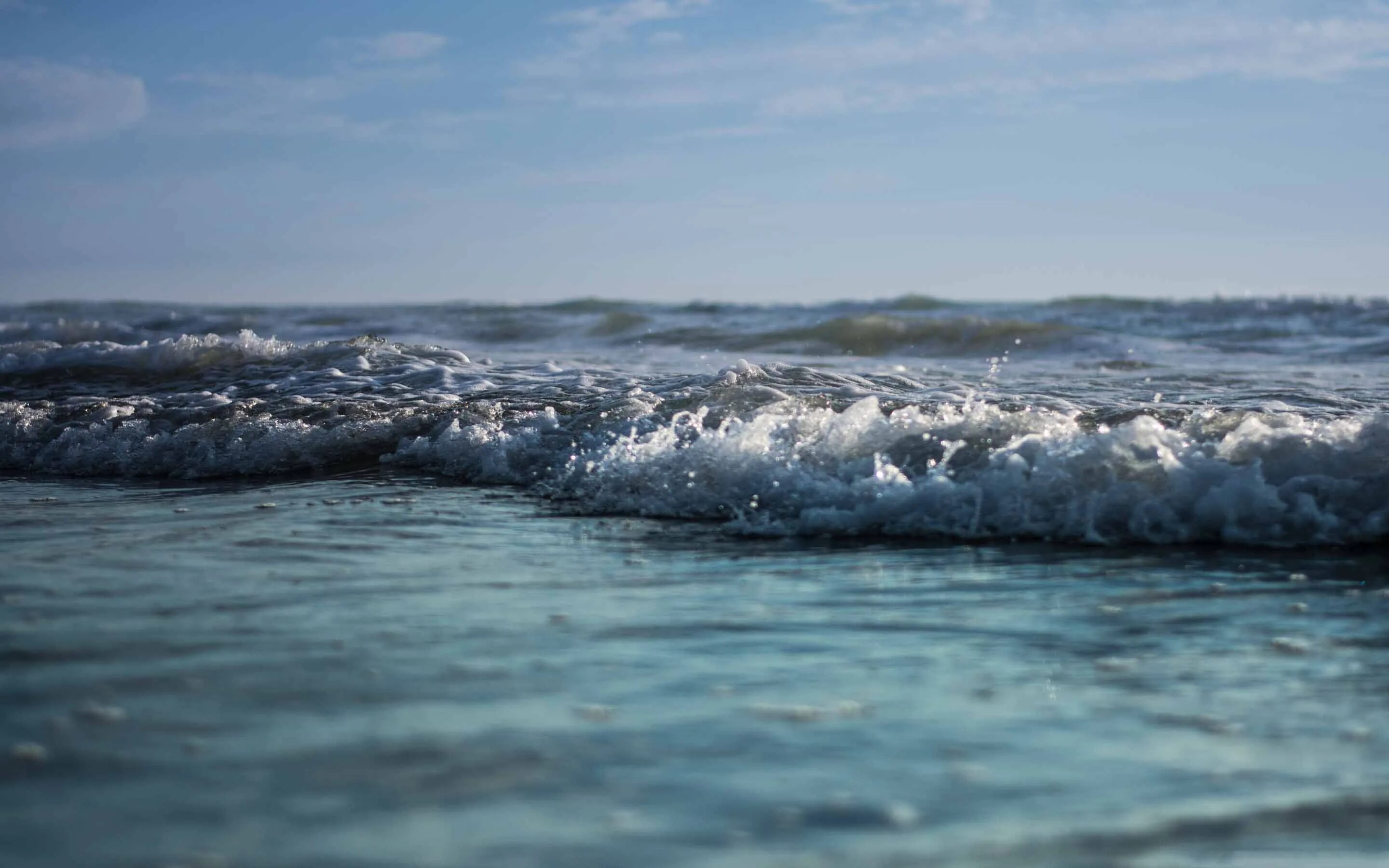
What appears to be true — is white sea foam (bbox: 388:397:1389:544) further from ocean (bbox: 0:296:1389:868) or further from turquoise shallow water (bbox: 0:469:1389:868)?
turquoise shallow water (bbox: 0:469:1389:868)

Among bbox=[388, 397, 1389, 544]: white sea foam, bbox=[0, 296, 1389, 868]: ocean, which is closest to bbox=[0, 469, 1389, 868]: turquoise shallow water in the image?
bbox=[0, 296, 1389, 868]: ocean

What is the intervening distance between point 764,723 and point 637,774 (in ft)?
1.22

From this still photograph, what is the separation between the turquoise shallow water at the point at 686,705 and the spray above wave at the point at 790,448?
1.22 feet

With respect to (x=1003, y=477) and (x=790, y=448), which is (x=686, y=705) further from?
(x=790, y=448)

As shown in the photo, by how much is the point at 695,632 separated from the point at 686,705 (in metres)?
0.63

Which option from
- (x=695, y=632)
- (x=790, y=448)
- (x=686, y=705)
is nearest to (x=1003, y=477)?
(x=790, y=448)

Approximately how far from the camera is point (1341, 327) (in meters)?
18.5

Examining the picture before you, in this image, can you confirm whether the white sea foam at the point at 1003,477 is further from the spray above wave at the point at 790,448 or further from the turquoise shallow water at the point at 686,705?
the turquoise shallow water at the point at 686,705

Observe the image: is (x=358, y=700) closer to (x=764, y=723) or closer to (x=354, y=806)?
(x=354, y=806)

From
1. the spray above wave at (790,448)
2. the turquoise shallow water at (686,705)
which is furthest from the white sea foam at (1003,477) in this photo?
the turquoise shallow water at (686,705)

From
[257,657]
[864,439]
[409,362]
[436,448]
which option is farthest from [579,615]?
[409,362]

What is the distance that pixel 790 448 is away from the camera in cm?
569

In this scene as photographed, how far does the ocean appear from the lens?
207 cm

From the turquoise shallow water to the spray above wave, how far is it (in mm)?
372
